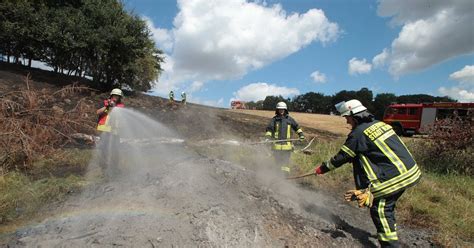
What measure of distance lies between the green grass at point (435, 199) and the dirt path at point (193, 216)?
0.74 m

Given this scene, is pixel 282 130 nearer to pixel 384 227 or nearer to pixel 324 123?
pixel 384 227

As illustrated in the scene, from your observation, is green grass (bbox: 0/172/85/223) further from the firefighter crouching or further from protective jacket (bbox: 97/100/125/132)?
protective jacket (bbox: 97/100/125/132)

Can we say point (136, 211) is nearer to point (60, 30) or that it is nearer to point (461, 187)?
point (461, 187)

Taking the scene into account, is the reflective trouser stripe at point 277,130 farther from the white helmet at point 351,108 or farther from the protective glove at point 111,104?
the protective glove at point 111,104

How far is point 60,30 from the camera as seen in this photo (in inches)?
770

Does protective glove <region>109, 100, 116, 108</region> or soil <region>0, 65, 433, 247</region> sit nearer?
soil <region>0, 65, 433, 247</region>

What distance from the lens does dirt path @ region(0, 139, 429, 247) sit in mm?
4094

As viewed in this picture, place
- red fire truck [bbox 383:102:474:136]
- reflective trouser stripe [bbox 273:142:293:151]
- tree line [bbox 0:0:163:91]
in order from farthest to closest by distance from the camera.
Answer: red fire truck [bbox 383:102:474:136] → tree line [bbox 0:0:163:91] → reflective trouser stripe [bbox 273:142:293:151]

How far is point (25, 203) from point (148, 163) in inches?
110

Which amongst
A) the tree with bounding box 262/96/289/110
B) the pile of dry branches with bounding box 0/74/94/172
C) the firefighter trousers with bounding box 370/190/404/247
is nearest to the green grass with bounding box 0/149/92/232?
the pile of dry branches with bounding box 0/74/94/172

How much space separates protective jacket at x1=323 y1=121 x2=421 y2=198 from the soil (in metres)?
1.06

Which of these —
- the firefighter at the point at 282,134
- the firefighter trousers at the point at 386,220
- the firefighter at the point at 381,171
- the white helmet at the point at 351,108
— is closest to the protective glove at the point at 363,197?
the firefighter at the point at 381,171

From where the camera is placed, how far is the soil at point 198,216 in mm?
4105

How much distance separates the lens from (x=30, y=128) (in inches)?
293
